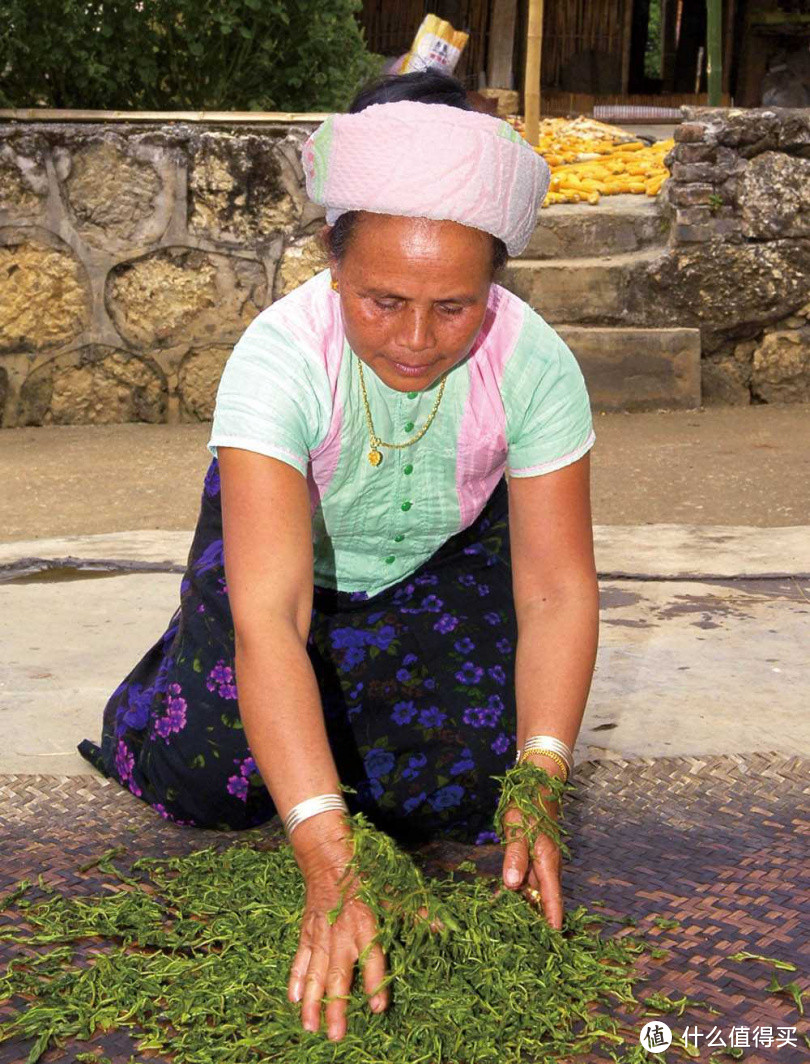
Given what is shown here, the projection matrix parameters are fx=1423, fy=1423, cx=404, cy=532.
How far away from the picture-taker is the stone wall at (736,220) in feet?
19.9

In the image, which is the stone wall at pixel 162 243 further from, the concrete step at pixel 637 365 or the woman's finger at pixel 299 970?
the woman's finger at pixel 299 970

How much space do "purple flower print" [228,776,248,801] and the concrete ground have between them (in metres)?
0.40

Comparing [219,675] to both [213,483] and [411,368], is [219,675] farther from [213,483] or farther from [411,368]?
[411,368]

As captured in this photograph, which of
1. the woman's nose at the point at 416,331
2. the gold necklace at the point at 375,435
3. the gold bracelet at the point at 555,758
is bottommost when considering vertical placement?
the gold bracelet at the point at 555,758

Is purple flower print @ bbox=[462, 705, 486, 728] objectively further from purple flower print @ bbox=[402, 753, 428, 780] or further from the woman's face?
the woman's face

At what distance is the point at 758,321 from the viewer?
6176 millimetres

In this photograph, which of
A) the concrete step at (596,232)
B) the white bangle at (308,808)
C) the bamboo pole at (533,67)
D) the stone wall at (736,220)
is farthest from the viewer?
the bamboo pole at (533,67)

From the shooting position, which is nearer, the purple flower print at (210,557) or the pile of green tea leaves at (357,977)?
the pile of green tea leaves at (357,977)

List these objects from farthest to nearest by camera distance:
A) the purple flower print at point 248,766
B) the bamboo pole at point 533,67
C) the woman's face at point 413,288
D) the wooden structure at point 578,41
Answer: the wooden structure at point 578,41 → the bamboo pole at point 533,67 → the purple flower print at point 248,766 → the woman's face at point 413,288

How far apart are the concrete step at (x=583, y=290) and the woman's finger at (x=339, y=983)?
473cm

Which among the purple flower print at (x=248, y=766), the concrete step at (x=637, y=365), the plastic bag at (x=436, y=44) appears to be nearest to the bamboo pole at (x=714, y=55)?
the concrete step at (x=637, y=365)

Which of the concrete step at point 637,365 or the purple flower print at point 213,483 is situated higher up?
the purple flower print at point 213,483

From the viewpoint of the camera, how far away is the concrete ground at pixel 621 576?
2.71 metres

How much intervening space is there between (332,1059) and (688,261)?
16.3 ft
